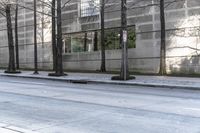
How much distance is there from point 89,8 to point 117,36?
384 centimetres

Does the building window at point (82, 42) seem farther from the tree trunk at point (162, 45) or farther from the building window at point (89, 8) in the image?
the tree trunk at point (162, 45)

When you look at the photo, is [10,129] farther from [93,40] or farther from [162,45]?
[93,40]

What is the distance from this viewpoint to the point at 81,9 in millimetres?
35438

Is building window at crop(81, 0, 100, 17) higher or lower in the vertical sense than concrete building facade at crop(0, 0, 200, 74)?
higher

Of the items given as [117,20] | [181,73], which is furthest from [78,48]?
[181,73]

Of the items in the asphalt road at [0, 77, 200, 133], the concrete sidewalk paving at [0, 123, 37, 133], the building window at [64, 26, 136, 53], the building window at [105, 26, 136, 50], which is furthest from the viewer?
the building window at [105, 26, 136, 50]

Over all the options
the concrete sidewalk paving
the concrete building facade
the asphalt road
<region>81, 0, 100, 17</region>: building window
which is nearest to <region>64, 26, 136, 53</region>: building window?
the concrete building facade

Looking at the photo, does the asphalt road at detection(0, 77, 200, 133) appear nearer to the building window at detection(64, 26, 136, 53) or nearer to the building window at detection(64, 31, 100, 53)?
the building window at detection(64, 26, 136, 53)

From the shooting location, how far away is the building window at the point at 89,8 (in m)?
33.7

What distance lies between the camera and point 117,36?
3247 centimetres

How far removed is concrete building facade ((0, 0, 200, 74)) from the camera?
90.4 feet

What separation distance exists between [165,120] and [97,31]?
79.7ft

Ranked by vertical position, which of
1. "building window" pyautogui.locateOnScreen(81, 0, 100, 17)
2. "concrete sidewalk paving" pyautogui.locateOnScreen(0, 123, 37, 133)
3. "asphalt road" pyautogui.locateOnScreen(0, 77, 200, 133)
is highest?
"building window" pyautogui.locateOnScreen(81, 0, 100, 17)

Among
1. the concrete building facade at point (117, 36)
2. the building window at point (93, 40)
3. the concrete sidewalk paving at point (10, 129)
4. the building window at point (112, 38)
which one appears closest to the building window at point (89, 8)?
the concrete building facade at point (117, 36)
